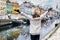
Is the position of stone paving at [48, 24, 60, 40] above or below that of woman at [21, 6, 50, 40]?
below

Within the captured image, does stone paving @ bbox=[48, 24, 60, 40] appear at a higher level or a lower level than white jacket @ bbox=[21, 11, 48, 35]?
lower

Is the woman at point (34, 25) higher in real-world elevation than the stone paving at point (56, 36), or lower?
higher

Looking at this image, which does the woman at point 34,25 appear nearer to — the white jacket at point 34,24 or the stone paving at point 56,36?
the white jacket at point 34,24

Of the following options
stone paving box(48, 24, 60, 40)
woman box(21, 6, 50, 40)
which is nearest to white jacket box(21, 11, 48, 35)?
woman box(21, 6, 50, 40)

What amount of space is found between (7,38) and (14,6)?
434 mm

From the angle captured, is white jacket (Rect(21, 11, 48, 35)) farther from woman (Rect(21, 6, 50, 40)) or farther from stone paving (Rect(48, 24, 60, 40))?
stone paving (Rect(48, 24, 60, 40))

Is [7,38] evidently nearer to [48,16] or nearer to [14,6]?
[14,6]

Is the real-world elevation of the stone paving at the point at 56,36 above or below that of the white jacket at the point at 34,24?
below

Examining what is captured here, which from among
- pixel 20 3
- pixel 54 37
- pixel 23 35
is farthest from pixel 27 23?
pixel 54 37

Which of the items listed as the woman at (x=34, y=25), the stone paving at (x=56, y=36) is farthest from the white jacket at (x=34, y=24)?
the stone paving at (x=56, y=36)

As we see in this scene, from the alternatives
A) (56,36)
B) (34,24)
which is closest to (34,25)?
(34,24)

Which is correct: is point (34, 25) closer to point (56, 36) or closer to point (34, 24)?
point (34, 24)

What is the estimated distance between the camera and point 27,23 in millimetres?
1710

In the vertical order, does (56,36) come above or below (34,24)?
below
